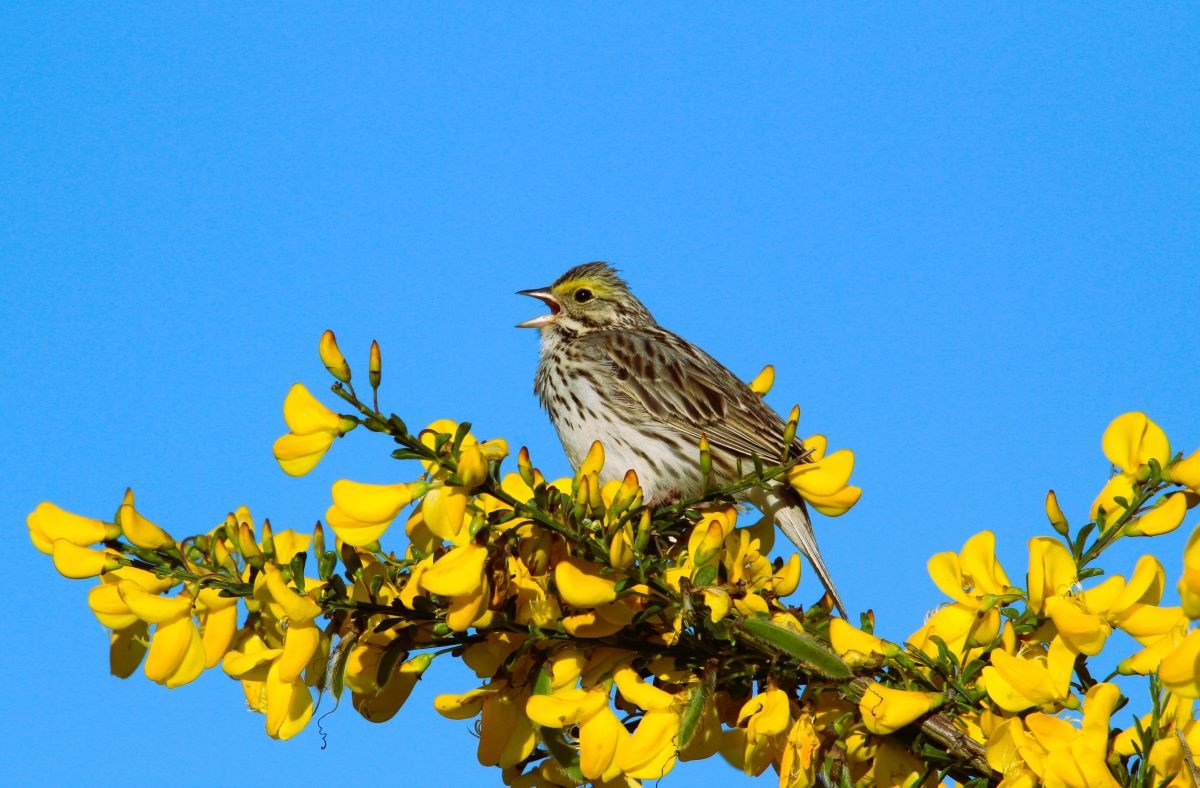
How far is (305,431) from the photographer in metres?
2.51

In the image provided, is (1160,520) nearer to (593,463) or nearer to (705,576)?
(705,576)

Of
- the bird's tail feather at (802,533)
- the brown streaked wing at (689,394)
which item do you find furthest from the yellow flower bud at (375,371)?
the brown streaked wing at (689,394)

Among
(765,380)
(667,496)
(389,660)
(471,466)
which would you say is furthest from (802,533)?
(471,466)

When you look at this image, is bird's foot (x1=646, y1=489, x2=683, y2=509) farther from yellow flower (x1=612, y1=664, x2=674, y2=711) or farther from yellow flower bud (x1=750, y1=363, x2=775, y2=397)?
yellow flower (x1=612, y1=664, x2=674, y2=711)

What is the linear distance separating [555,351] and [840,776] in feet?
16.7

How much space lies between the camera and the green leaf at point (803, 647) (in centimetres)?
244

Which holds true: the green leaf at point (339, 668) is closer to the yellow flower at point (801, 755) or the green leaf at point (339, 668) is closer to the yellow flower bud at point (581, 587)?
the yellow flower bud at point (581, 587)

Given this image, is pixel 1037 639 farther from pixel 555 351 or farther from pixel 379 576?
pixel 555 351

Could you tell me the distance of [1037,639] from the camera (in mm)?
2529

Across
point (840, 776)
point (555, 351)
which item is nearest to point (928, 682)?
point (840, 776)

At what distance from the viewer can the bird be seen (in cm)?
632

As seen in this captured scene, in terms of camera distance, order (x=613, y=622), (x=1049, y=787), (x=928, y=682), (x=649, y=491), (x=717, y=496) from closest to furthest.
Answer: (x=1049, y=787), (x=928, y=682), (x=613, y=622), (x=717, y=496), (x=649, y=491)

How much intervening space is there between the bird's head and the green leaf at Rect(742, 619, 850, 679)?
5.28 m

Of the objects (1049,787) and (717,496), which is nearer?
(1049,787)
